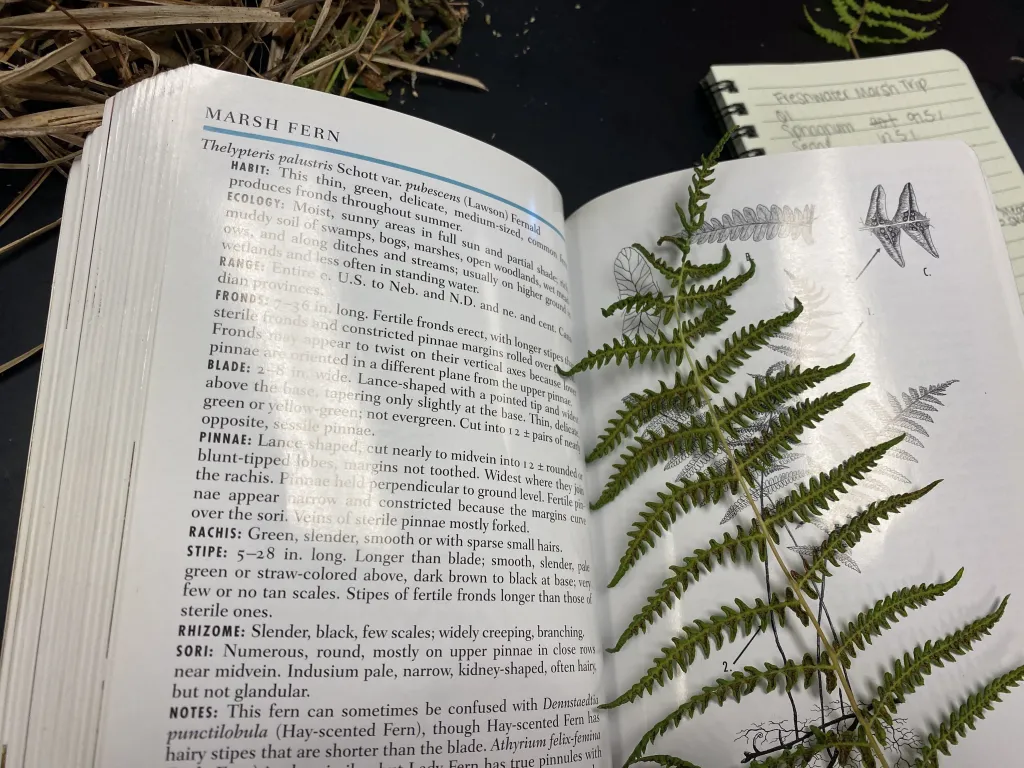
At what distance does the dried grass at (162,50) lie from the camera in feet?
1.67

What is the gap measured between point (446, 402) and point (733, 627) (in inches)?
10.1

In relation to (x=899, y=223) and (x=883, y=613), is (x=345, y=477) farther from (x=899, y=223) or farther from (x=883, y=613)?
(x=899, y=223)

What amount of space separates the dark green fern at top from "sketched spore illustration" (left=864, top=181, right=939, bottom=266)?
0.29 m

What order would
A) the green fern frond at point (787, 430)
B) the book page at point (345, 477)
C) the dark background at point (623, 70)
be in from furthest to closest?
the dark background at point (623, 70) → the green fern frond at point (787, 430) → the book page at point (345, 477)

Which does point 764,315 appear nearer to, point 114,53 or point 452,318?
point 452,318

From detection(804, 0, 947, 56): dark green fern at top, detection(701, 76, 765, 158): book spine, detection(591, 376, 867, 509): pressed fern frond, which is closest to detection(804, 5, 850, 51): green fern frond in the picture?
detection(804, 0, 947, 56): dark green fern at top

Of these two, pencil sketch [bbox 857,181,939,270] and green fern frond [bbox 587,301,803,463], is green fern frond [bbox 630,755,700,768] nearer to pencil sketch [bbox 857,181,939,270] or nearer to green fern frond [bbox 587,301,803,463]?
green fern frond [bbox 587,301,803,463]

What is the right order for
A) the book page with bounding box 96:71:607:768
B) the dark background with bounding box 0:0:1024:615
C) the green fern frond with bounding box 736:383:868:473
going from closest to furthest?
the book page with bounding box 96:71:607:768 < the green fern frond with bounding box 736:383:868:473 < the dark background with bounding box 0:0:1024:615

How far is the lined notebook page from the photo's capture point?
709 mm

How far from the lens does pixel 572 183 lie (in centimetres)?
70

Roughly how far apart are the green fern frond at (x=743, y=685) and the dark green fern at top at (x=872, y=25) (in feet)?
2.18

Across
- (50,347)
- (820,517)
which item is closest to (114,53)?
(50,347)

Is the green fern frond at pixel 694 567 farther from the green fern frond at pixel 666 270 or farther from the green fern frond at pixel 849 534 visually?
the green fern frond at pixel 666 270

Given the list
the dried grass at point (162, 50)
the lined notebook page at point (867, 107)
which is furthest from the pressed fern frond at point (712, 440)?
the dried grass at point (162, 50)
